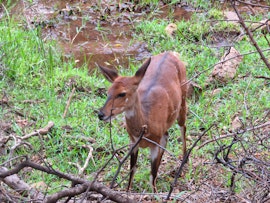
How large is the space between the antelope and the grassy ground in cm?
30

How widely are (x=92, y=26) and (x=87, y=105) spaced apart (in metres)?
3.38

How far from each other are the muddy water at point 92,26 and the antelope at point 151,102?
255 centimetres

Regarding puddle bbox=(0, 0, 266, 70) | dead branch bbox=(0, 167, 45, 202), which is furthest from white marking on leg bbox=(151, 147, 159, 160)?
puddle bbox=(0, 0, 266, 70)

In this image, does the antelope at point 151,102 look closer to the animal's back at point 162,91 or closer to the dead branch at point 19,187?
the animal's back at point 162,91

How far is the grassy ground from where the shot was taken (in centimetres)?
574

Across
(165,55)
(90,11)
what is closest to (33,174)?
(165,55)

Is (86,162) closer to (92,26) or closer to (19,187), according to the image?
(19,187)

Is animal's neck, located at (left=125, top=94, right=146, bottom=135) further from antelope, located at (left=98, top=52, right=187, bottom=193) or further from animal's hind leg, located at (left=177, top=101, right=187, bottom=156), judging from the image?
animal's hind leg, located at (left=177, top=101, right=187, bottom=156)

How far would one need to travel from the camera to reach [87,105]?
688 cm

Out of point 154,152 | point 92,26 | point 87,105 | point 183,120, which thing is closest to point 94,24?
point 92,26

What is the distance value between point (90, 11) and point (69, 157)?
506 centimetres

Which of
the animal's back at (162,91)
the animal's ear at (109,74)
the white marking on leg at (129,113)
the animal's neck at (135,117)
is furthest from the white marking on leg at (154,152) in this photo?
the animal's ear at (109,74)

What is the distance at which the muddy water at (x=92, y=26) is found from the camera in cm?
880

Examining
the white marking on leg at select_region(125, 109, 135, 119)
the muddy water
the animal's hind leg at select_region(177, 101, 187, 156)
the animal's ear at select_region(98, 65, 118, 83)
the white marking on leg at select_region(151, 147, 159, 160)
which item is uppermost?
the animal's ear at select_region(98, 65, 118, 83)
